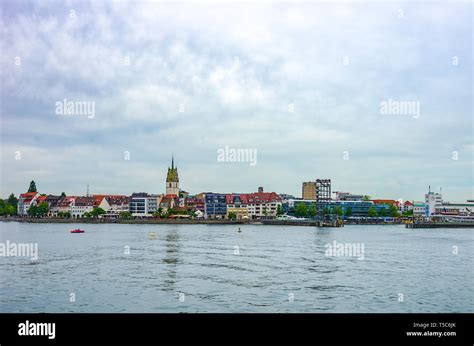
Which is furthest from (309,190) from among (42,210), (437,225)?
(42,210)

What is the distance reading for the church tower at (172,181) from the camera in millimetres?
126375

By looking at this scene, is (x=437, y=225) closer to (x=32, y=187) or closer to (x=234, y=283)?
(x=234, y=283)

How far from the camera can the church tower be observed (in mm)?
126375

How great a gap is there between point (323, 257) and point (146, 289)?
14.4 metres

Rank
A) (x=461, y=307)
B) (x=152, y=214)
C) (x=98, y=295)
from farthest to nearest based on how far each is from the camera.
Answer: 1. (x=152, y=214)
2. (x=98, y=295)
3. (x=461, y=307)

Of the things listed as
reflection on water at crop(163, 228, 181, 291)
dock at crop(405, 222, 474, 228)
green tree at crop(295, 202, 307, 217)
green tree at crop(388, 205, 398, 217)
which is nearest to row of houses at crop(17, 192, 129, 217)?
green tree at crop(295, 202, 307, 217)

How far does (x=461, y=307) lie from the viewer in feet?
52.2

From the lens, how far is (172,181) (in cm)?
12644

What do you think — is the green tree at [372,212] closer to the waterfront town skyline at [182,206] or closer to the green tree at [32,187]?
the waterfront town skyline at [182,206]

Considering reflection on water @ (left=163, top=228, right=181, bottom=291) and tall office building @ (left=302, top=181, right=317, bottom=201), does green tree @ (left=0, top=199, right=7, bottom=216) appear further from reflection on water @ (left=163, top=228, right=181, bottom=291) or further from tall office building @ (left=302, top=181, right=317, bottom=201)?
reflection on water @ (left=163, top=228, right=181, bottom=291)

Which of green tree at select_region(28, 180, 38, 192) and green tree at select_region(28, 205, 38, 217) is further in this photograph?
green tree at select_region(28, 180, 38, 192)
